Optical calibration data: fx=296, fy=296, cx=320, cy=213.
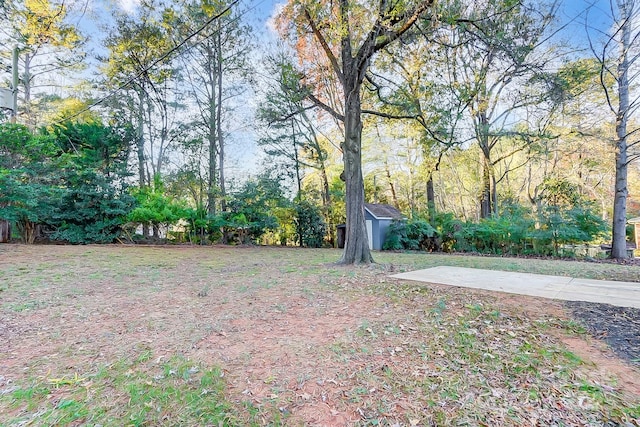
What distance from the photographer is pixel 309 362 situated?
86.3 inches

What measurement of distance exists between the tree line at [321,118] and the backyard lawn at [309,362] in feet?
11.2

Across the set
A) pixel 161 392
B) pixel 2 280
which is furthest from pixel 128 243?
pixel 161 392

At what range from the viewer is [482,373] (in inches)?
79.5

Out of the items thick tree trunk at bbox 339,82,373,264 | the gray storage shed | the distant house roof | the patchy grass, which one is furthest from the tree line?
the patchy grass

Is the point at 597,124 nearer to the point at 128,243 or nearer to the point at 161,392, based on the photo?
the point at 161,392

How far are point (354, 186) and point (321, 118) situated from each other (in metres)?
7.56

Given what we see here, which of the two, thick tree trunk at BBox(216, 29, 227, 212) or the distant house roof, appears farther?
thick tree trunk at BBox(216, 29, 227, 212)

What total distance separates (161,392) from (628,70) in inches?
487

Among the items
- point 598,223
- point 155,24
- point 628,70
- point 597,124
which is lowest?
point 598,223

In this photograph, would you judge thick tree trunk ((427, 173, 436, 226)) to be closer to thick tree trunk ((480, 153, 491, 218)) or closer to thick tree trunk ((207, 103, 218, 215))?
thick tree trunk ((480, 153, 491, 218))

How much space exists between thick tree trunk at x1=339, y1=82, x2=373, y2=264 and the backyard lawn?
8.37 ft

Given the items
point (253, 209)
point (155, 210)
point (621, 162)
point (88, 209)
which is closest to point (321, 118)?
point (253, 209)

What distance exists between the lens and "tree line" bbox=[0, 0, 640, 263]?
6.43 meters

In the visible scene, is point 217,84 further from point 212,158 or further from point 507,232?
point 507,232
